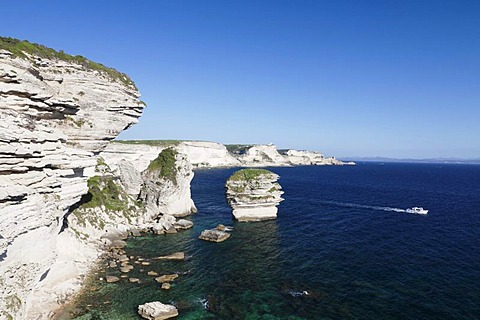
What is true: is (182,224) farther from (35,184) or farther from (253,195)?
(35,184)

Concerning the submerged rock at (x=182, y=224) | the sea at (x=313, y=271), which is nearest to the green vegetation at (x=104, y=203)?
the sea at (x=313, y=271)

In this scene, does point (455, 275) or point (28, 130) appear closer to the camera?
point (28, 130)

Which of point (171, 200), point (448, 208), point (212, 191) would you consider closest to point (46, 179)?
point (171, 200)

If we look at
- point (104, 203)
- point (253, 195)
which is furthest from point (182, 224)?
point (253, 195)

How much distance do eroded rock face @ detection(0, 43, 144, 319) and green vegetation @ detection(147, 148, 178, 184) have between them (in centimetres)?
2577

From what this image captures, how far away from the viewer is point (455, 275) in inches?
1310

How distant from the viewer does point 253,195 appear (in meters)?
59.2

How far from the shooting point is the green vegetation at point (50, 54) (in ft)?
87.6

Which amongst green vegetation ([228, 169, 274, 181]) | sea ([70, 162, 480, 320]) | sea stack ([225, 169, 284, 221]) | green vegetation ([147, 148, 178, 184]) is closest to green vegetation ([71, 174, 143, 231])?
sea ([70, 162, 480, 320])

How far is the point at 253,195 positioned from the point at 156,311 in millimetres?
35586

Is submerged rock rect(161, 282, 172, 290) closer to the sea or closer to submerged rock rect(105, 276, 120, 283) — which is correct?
the sea

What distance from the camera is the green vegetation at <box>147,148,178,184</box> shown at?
60.7 metres

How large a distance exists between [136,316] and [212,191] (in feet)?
227

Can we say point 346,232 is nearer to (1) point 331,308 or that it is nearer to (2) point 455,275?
(2) point 455,275
